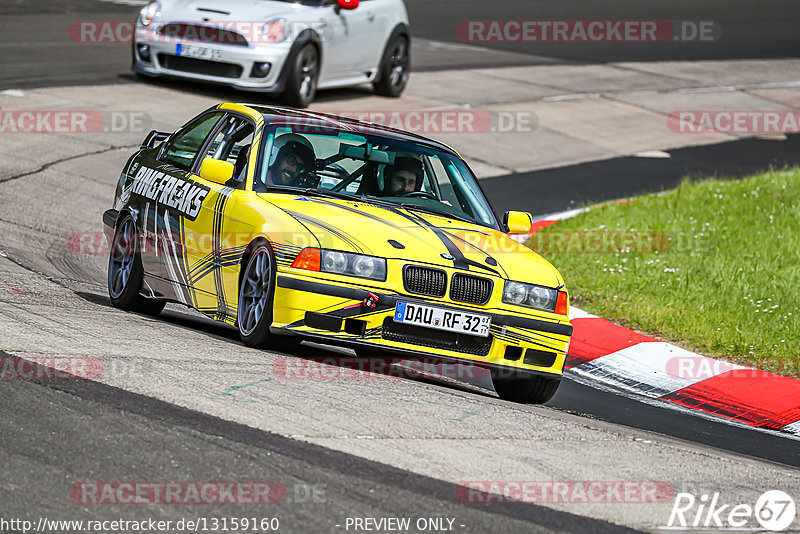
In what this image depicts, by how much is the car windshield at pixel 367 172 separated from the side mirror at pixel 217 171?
0.66ft

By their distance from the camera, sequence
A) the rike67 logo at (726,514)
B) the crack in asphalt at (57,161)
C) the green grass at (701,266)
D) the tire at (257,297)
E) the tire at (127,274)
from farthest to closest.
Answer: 1. the crack in asphalt at (57,161)
2. the green grass at (701,266)
3. the tire at (127,274)
4. the tire at (257,297)
5. the rike67 logo at (726,514)

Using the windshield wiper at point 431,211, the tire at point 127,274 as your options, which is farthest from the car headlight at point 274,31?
the windshield wiper at point 431,211

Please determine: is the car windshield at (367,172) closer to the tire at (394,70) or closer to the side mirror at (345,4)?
the side mirror at (345,4)

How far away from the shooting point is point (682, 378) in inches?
360

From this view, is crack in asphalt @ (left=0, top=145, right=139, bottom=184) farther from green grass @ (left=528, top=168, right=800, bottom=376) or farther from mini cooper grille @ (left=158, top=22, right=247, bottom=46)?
green grass @ (left=528, top=168, right=800, bottom=376)

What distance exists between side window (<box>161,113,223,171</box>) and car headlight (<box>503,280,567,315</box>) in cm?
265

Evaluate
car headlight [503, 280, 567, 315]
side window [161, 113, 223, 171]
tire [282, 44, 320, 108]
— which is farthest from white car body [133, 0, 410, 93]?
car headlight [503, 280, 567, 315]

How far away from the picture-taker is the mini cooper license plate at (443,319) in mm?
7070

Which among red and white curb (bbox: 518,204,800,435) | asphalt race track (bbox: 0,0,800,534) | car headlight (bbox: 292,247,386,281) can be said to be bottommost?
red and white curb (bbox: 518,204,800,435)

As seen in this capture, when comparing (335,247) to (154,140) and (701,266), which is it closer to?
(154,140)

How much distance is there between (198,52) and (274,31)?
105 centimetres

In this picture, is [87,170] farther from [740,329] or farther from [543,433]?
[543,433]

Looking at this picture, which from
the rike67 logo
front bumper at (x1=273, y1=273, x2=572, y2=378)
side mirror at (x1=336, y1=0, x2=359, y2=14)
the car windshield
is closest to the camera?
the rike67 logo

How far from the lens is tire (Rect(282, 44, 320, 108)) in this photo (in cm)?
1728
